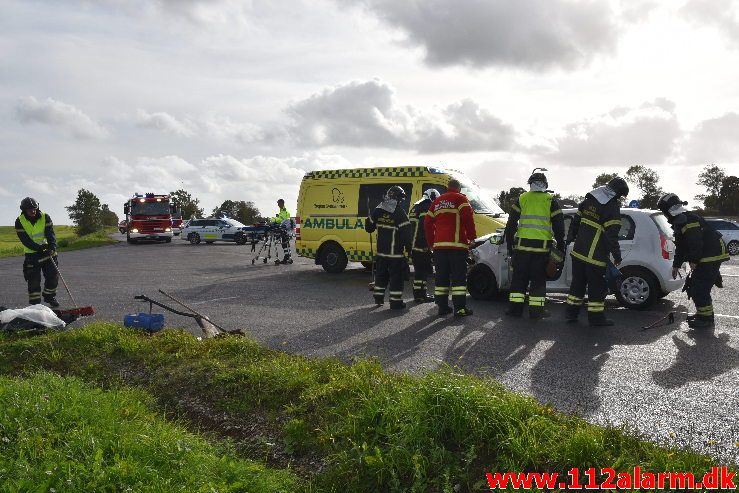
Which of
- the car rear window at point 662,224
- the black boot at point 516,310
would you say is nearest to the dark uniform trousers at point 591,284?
the black boot at point 516,310

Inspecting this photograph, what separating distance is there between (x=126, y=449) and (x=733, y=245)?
2462cm

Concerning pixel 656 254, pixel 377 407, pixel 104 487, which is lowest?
pixel 104 487

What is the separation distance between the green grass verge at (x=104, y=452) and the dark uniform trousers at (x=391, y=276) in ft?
16.4

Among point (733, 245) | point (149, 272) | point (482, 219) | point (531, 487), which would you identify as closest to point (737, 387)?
point (531, 487)

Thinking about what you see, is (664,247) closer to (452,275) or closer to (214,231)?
(452,275)

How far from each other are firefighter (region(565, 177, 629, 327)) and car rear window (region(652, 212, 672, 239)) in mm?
1639

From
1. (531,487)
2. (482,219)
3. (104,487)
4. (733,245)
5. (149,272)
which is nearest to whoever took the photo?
(531,487)

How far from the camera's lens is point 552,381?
537 cm

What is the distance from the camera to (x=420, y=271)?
1029 cm

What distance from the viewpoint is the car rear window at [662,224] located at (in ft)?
29.8

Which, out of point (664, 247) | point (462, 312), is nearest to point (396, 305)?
point (462, 312)

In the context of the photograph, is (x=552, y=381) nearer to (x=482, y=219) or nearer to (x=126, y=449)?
(x=126, y=449)

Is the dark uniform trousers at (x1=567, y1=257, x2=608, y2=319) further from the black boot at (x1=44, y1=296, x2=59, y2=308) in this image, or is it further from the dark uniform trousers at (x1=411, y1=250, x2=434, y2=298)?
the black boot at (x1=44, y1=296, x2=59, y2=308)

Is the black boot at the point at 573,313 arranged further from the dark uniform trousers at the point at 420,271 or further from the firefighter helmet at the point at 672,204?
the dark uniform trousers at the point at 420,271
